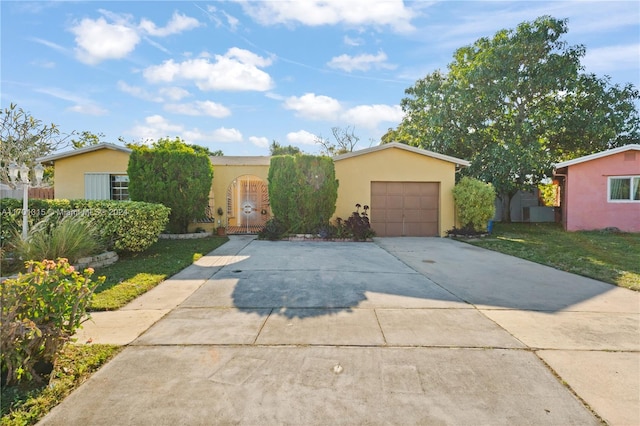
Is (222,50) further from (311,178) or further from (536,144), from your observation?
(536,144)

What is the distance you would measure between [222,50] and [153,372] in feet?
29.6

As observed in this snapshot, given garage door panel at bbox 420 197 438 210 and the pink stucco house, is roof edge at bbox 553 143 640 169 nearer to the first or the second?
the pink stucco house

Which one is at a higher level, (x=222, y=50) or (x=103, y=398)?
(x=222, y=50)

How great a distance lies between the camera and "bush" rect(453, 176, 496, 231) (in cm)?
1289

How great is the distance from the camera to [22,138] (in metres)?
19.3

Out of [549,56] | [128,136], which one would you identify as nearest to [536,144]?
[549,56]

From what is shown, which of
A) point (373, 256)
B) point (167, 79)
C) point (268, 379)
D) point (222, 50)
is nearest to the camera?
point (268, 379)

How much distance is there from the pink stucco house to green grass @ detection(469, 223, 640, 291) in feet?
3.09

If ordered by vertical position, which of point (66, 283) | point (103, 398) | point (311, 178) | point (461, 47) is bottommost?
point (103, 398)

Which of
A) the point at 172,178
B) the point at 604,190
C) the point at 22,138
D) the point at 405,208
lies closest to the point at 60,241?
the point at 172,178

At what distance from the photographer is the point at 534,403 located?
248cm

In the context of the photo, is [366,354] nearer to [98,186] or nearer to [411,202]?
[411,202]

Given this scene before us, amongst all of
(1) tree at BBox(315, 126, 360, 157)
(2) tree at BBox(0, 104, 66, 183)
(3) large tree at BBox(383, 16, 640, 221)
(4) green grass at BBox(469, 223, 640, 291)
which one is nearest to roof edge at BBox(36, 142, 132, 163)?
(2) tree at BBox(0, 104, 66, 183)

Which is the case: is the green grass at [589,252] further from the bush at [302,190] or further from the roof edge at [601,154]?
the bush at [302,190]
